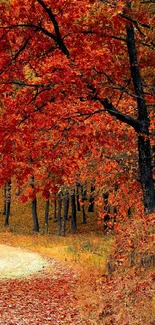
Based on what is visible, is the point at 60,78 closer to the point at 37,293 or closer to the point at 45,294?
the point at 45,294

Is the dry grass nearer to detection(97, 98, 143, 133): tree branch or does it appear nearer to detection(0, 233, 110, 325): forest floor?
detection(0, 233, 110, 325): forest floor

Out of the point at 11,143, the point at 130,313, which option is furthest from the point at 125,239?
the point at 11,143

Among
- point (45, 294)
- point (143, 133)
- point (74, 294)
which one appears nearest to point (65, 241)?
point (45, 294)

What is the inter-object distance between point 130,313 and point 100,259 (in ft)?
24.0

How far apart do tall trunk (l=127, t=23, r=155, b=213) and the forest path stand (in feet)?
10.9

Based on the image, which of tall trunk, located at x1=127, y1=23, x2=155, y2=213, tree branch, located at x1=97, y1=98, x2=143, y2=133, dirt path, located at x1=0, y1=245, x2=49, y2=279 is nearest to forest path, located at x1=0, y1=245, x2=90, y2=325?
dirt path, located at x1=0, y1=245, x2=49, y2=279

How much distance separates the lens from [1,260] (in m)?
17.8

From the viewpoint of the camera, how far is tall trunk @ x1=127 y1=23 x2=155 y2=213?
9.88 m

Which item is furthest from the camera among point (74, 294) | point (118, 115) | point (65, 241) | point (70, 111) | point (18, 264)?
A: point (65, 241)

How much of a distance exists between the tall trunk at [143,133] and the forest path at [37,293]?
131 inches

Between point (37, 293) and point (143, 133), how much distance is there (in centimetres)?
591

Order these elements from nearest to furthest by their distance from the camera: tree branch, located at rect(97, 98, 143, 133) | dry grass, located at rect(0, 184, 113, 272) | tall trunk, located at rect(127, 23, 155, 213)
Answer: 1. tree branch, located at rect(97, 98, 143, 133)
2. tall trunk, located at rect(127, 23, 155, 213)
3. dry grass, located at rect(0, 184, 113, 272)

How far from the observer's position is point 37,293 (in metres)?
12.2

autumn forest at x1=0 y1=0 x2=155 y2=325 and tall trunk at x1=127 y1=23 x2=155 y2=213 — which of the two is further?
tall trunk at x1=127 y1=23 x2=155 y2=213
